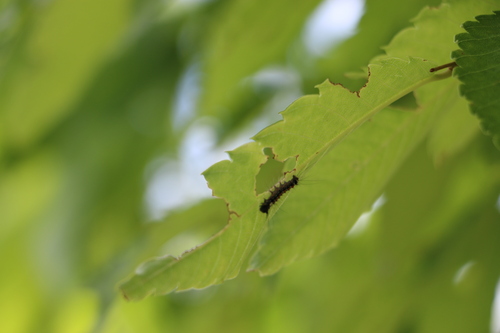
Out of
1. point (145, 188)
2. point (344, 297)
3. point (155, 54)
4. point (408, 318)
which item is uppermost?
point (155, 54)

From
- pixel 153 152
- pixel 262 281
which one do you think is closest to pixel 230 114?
pixel 153 152

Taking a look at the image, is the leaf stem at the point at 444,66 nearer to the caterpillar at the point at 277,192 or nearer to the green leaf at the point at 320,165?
the green leaf at the point at 320,165

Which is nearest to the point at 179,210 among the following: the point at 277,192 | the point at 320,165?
the point at 320,165

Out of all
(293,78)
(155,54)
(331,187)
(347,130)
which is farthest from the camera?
(155,54)

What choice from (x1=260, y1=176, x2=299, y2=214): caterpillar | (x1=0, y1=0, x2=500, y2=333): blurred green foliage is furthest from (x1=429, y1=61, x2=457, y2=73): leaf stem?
(x1=0, y1=0, x2=500, y2=333): blurred green foliage

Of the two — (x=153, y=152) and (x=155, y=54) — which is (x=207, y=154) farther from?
(x=155, y=54)

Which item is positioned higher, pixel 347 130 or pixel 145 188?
pixel 145 188

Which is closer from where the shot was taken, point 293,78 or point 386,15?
point 386,15

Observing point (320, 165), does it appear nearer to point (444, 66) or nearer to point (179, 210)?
point (444, 66)

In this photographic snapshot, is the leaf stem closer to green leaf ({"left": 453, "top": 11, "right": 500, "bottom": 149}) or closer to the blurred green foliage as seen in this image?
green leaf ({"left": 453, "top": 11, "right": 500, "bottom": 149})
